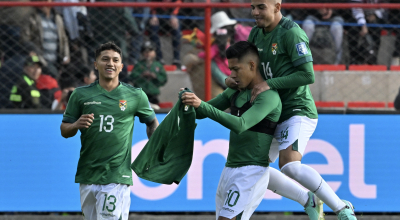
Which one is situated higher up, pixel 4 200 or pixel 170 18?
pixel 170 18

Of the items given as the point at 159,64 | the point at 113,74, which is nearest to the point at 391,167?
the point at 159,64

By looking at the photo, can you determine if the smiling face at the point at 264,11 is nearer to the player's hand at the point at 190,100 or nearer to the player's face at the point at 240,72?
the player's face at the point at 240,72

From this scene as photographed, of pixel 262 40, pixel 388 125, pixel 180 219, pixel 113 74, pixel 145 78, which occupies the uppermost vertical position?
pixel 262 40

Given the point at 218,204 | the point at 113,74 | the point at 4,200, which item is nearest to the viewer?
the point at 218,204

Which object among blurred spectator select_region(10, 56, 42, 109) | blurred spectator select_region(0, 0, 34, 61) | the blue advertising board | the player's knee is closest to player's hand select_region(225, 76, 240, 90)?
the player's knee

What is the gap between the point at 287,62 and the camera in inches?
183

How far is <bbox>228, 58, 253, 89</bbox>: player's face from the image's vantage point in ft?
14.1

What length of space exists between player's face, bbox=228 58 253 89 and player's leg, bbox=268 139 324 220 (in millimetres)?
902

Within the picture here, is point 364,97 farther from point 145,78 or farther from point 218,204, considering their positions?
point 218,204

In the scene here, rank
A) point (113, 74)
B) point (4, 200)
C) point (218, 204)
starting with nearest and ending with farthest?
1. point (218, 204)
2. point (113, 74)
3. point (4, 200)

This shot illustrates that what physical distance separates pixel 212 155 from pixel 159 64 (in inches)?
53.2

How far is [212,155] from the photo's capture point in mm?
7141

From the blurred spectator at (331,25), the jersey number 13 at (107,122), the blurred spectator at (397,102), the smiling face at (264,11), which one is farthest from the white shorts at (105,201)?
the blurred spectator at (397,102)

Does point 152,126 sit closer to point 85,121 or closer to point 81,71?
point 85,121
